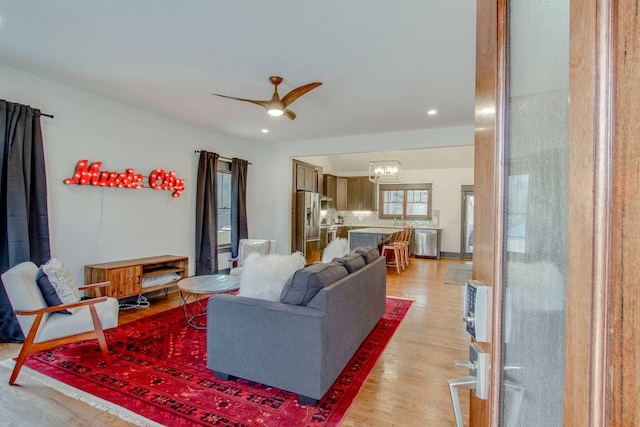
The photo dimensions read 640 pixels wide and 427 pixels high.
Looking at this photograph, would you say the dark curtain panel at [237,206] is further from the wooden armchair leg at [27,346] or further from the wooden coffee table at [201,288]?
the wooden armchair leg at [27,346]

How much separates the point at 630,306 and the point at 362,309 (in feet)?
9.02

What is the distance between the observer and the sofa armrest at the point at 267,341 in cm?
214

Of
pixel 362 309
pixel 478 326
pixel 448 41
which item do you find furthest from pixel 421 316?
pixel 478 326

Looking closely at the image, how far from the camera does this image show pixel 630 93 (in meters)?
0.34

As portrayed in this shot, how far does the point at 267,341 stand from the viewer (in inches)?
89.4

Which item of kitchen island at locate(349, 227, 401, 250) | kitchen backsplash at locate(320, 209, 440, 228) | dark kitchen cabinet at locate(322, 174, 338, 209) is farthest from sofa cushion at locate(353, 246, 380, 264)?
dark kitchen cabinet at locate(322, 174, 338, 209)

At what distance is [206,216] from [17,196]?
2.51 m

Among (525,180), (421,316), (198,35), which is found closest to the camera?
(525,180)

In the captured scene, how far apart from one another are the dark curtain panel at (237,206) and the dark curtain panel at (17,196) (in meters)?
3.08

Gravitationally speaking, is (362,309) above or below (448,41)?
below

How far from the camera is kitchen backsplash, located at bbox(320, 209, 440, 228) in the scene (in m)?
9.16

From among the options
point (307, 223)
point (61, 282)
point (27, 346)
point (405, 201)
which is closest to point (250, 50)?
point (61, 282)

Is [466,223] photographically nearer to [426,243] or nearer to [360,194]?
[426,243]

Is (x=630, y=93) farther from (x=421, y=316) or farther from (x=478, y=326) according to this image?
(x=421, y=316)
